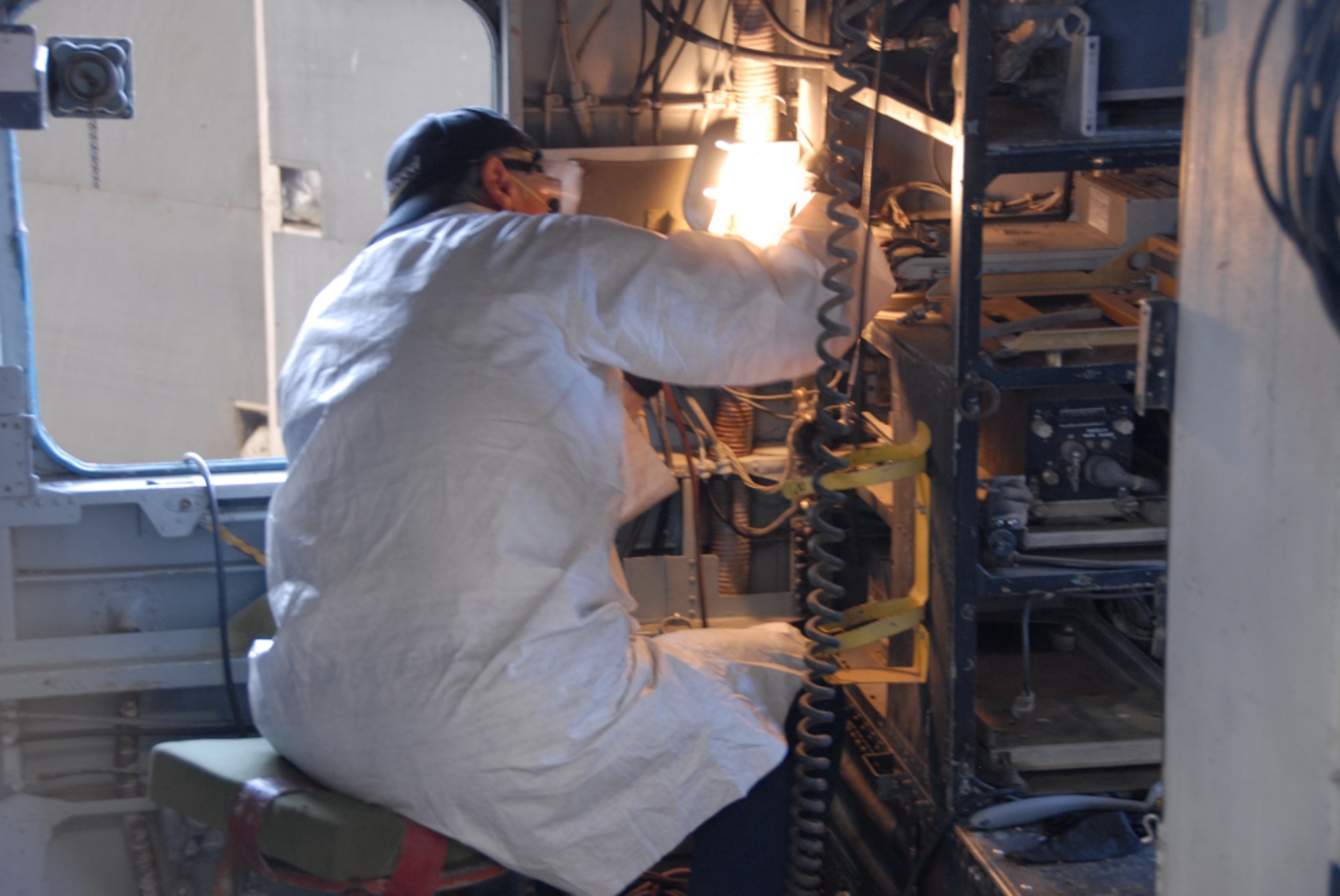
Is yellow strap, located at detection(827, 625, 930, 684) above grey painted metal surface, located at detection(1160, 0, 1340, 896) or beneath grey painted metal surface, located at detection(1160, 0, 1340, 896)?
beneath

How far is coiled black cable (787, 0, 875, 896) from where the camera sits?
1.90 m

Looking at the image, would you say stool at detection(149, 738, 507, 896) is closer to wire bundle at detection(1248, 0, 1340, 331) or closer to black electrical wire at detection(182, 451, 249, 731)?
black electrical wire at detection(182, 451, 249, 731)

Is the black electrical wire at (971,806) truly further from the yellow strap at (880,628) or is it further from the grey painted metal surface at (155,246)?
the grey painted metal surface at (155,246)

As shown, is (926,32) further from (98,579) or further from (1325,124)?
(98,579)

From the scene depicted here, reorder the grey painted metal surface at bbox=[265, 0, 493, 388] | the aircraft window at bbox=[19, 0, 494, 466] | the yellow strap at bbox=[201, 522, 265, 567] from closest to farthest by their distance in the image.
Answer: the yellow strap at bbox=[201, 522, 265, 567] → the grey painted metal surface at bbox=[265, 0, 493, 388] → the aircraft window at bbox=[19, 0, 494, 466]

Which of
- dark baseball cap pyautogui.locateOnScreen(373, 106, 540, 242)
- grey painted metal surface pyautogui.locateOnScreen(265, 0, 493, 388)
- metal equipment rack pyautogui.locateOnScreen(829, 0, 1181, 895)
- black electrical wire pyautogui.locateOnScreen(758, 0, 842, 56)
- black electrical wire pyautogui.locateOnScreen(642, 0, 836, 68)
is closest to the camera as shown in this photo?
metal equipment rack pyautogui.locateOnScreen(829, 0, 1181, 895)

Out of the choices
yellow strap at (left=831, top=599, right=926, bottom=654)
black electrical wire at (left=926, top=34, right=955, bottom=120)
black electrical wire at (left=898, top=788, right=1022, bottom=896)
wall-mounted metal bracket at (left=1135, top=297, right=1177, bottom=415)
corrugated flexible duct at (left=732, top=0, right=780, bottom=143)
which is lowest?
black electrical wire at (left=898, top=788, right=1022, bottom=896)

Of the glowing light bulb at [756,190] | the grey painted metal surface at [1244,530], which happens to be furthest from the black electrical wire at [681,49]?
the grey painted metal surface at [1244,530]

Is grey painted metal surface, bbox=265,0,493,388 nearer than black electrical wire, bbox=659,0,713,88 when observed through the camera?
No

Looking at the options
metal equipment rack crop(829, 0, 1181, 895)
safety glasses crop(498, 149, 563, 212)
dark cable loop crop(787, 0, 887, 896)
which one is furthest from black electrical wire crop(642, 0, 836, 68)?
safety glasses crop(498, 149, 563, 212)

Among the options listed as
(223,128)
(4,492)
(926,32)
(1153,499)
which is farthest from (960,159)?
(223,128)

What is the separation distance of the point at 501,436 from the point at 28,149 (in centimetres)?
519

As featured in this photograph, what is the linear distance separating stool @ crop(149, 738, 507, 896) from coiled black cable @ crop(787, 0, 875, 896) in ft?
1.81

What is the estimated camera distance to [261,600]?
2.76 meters
